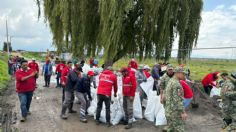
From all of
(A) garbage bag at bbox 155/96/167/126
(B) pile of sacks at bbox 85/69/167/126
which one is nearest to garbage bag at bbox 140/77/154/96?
(B) pile of sacks at bbox 85/69/167/126

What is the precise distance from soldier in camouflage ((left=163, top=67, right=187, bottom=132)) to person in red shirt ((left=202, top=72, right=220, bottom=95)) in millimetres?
6642

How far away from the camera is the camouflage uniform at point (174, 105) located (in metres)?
6.42

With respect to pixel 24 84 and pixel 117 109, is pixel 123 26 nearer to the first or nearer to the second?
pixel 117 109

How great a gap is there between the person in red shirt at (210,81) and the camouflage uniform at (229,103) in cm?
546

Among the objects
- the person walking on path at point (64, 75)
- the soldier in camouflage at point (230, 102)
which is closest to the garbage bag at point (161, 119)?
the soldier in camouflage at point (230, 102)

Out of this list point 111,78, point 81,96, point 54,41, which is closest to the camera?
point 111,78

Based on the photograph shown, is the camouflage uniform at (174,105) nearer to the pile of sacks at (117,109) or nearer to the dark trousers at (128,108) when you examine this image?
the dark trousers at (128,108)

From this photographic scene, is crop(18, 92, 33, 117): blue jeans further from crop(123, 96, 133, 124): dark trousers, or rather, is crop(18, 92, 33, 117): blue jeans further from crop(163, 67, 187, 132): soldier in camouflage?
crop(163, 67, 187, 132): soldier in camouflage

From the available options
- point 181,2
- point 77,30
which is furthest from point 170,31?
point 77,30

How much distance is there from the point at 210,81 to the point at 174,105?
706 centimetres

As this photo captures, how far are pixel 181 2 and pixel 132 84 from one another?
4674 millimetres

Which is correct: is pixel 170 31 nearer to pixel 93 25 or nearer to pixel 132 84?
pixel 93 25

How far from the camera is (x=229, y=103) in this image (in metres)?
7.21

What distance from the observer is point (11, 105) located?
37.4 ft
